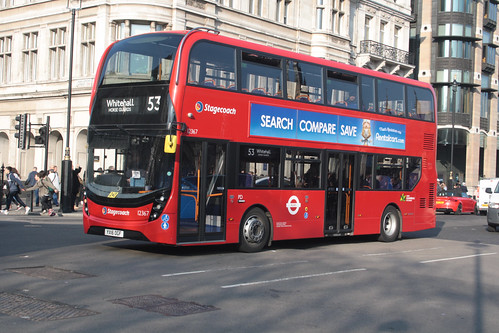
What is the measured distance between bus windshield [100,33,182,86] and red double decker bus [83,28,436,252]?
0.03 m

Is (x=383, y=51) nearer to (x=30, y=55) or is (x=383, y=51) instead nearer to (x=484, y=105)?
(x=484, y=105)

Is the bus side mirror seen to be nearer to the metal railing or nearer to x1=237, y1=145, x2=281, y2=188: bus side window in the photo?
x1=237, y1=145, x2=281, y2=188: bus side window

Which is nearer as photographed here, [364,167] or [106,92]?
[106,92]

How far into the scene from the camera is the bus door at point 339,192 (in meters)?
16.8

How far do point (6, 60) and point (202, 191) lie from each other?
30.9 meters

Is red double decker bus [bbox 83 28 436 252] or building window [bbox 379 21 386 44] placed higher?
building window [bbox 379 21 386 44]

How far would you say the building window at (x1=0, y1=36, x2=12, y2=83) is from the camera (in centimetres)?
4031

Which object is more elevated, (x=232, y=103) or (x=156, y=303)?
(x=232, y=103)

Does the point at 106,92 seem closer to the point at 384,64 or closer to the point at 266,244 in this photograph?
the point at 266,244

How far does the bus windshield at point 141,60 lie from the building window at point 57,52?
24743mm

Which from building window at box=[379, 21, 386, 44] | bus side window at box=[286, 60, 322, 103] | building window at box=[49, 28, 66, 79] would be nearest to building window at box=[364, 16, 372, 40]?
building window at box=[379, 21, 386, 44]

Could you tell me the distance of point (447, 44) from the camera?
60875 mm

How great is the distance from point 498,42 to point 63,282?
64.5 m

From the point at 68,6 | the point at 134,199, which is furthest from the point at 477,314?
the point at 68,6
